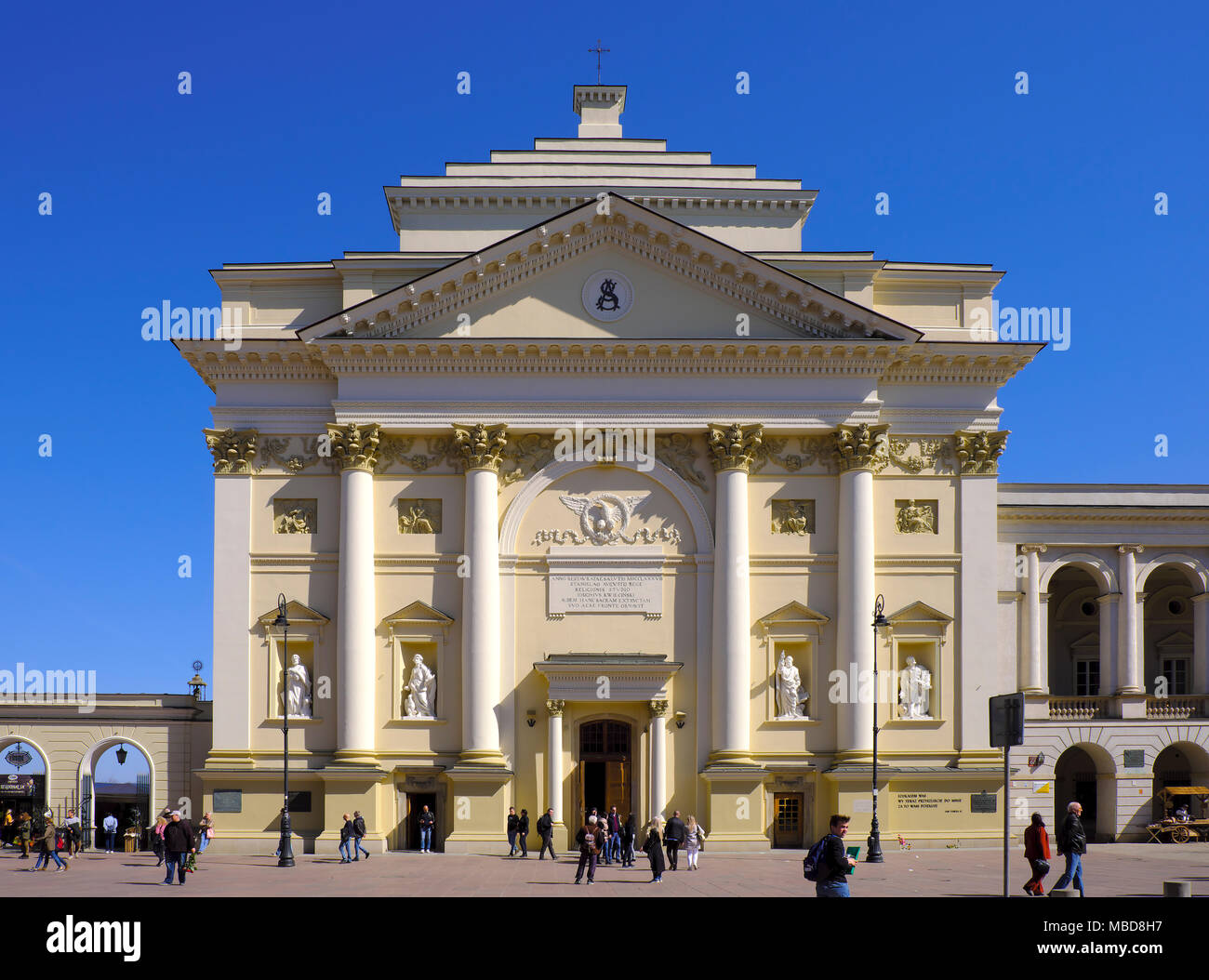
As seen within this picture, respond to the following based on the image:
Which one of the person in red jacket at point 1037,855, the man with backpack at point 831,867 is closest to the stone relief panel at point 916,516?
the person in red jacket at point 1037,855

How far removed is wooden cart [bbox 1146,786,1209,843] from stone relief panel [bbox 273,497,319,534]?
100 ft

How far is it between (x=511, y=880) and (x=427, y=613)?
12214 mm

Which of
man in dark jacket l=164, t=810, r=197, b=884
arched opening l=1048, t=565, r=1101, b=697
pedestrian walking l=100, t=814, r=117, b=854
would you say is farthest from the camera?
arched opening l=1048, t=565, r=1101, b=697

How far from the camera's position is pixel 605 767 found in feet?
140

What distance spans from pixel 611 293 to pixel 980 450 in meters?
12.8

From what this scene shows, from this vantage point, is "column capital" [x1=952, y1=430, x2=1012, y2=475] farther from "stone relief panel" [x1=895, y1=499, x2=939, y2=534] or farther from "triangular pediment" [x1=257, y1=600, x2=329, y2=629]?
"triangular pediment" [x1=257, y1=600, x2=329, y2=629]

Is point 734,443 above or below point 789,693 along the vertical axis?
above

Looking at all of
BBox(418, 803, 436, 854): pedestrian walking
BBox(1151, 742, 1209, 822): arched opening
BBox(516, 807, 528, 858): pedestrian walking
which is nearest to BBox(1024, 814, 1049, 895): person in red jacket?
BBox(516, 807, 528, 858): pedestrian walking

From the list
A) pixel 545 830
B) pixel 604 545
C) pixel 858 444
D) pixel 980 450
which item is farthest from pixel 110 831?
pixel 980 450

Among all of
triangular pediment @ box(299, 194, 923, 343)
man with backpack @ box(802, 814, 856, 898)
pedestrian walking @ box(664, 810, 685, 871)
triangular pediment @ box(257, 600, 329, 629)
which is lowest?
pedestrian walking @ box(664, 810, 685, 871)

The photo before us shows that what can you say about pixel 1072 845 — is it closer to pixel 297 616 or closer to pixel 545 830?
pixel 545 830

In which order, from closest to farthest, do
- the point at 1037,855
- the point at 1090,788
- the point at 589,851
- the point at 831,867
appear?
the point at 831,867, the point at 1037,855, the point at 589,851, the point at 1090,788

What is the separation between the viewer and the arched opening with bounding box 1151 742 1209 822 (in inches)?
1923
